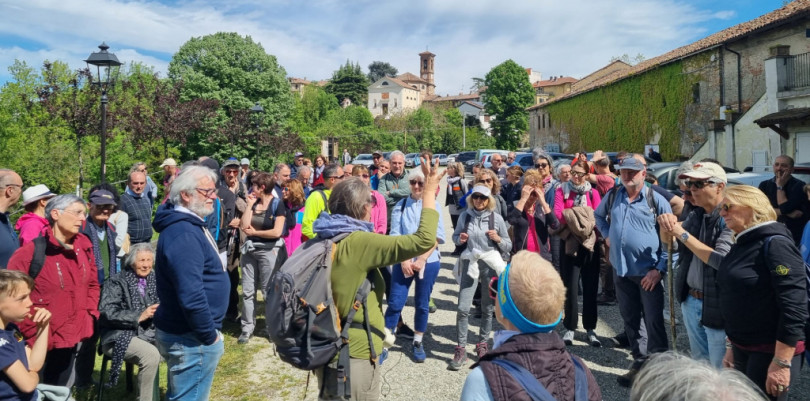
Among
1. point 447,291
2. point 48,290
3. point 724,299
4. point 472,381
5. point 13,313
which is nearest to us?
point 472,381

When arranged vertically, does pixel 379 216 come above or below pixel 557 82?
below

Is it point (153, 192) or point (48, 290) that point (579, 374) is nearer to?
point (48, 290)

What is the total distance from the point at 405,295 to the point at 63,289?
3073mm

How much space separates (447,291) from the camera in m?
8.01

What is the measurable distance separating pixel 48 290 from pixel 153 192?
5.06 m

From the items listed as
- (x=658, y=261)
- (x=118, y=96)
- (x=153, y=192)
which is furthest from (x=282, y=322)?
(x=118, y=96)

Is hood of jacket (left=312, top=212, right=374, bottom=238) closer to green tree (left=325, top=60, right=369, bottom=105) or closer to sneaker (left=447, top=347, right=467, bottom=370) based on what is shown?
sneaker (left=447, top=347, right=467, bottom=370)

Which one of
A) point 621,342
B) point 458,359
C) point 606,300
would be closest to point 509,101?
point 606,300

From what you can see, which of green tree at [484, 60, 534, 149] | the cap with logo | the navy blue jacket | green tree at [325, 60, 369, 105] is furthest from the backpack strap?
green tree at [325, 60, 369, 105]

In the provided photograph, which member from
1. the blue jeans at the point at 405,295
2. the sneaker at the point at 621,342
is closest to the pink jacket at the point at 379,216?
the blue jeans at the point at 405,295

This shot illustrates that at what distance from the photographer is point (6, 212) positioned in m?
4.07

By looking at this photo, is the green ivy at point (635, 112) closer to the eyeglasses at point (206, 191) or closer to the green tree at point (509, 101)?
the green tree at point (509, 101)

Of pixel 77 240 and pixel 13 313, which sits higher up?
pixel 77 240

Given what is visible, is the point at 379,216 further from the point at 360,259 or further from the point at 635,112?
the point at 635,112
